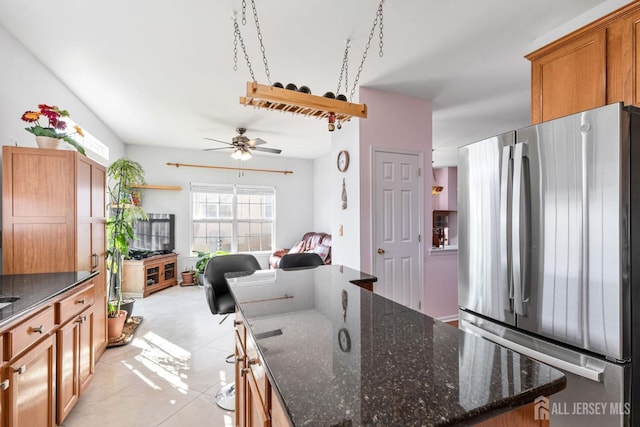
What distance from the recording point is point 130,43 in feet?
7.89

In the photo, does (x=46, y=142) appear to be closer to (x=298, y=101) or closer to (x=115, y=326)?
(x=298, y=101)

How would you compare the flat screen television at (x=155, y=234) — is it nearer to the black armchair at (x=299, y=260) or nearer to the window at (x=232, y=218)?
the window at (x=232, y=218)

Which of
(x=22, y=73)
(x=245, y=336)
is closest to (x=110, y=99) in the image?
(x=22, y=73)

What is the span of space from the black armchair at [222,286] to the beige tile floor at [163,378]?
9 centimetres

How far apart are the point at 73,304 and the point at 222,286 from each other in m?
1.00

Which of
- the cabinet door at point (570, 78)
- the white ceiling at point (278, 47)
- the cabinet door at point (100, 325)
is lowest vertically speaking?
the cabinet door at point (100, 325)

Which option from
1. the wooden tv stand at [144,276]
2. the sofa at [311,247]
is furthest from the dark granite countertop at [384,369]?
the wooden tv stand at [144,276]

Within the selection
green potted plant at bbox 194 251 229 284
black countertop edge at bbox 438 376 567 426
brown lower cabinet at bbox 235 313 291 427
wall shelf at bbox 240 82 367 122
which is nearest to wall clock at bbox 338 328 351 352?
brown lower cabinet at bbox 235 313 291 427

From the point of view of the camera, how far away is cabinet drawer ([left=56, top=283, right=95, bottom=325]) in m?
1.73

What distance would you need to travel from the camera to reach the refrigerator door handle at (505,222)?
161cm

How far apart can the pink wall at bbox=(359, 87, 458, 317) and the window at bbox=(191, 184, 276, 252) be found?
394 centimetres

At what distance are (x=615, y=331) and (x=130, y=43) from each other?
11.5 ft

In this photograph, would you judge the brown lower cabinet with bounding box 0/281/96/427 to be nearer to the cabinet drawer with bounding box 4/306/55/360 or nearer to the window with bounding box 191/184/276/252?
the cabinet drawer with bounding box 4/306/55/360

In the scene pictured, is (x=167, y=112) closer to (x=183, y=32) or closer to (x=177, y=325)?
(x=183, y=32)
